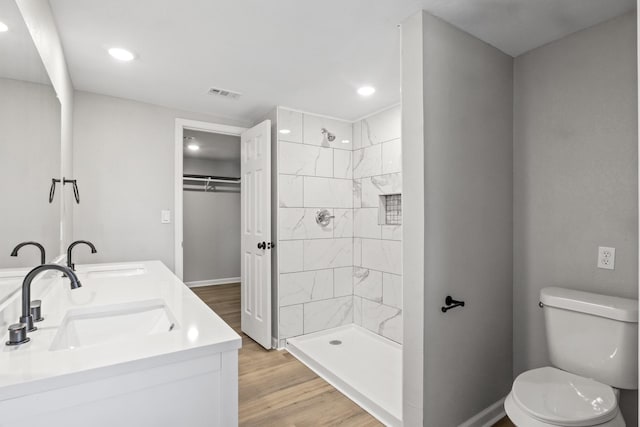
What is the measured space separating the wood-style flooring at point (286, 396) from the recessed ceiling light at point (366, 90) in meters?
2.32

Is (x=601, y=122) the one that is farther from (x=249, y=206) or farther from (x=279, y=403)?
(x=249, y=206)

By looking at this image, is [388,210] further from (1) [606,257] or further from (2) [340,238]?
(1) [606,257]

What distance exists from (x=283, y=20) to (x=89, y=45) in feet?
4.07

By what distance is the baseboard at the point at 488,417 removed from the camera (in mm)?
1895

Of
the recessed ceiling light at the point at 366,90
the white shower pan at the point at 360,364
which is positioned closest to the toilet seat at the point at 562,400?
the white shower pan at the point at 360,364

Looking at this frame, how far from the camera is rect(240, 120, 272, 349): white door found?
301 centimetres

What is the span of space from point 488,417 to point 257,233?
226 centimetres

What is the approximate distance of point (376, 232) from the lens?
3248 millimetres

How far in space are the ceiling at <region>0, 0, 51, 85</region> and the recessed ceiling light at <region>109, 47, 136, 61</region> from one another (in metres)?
0.87

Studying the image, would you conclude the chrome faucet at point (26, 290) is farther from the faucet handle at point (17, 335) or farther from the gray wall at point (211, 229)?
the gray wall at point (211, 229)

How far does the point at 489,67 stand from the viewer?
2.02 m

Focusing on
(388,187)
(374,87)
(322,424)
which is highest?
(374,87)

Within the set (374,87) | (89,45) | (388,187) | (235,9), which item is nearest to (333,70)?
(374,87)

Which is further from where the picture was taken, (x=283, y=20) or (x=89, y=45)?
(x=89, y=45)
